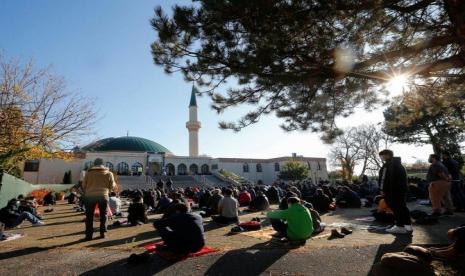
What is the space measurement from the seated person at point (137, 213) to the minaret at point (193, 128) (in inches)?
1747

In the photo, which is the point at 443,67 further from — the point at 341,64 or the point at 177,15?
the point at 177,15

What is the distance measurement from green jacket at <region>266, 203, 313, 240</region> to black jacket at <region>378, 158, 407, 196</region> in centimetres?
189

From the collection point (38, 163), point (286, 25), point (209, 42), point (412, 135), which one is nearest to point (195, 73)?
point (209, 42)

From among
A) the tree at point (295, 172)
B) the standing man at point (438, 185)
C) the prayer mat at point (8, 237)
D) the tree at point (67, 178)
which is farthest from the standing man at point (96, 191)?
the tree at point (295, 172)

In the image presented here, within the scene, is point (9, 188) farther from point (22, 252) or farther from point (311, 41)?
point (311, 41)

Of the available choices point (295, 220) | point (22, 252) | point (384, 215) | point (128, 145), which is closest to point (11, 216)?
point (22, 252)

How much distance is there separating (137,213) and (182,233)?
197 inches

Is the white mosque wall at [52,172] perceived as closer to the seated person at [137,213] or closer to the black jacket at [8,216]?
the black jacket at [8,216]

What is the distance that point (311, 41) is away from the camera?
5922 mm

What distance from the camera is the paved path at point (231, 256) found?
14.8 feet

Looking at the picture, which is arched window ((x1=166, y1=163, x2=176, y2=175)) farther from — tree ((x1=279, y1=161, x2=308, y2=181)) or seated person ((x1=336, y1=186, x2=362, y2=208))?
seated person ((x1=336, y1=186, x2=362, y2=208))

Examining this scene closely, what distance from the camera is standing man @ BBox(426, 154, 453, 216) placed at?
836cm

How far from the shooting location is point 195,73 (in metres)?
6.81

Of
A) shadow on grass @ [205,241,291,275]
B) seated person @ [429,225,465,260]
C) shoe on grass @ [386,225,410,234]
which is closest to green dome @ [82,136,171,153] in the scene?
shadow on grass @ [205,241,291,275]
